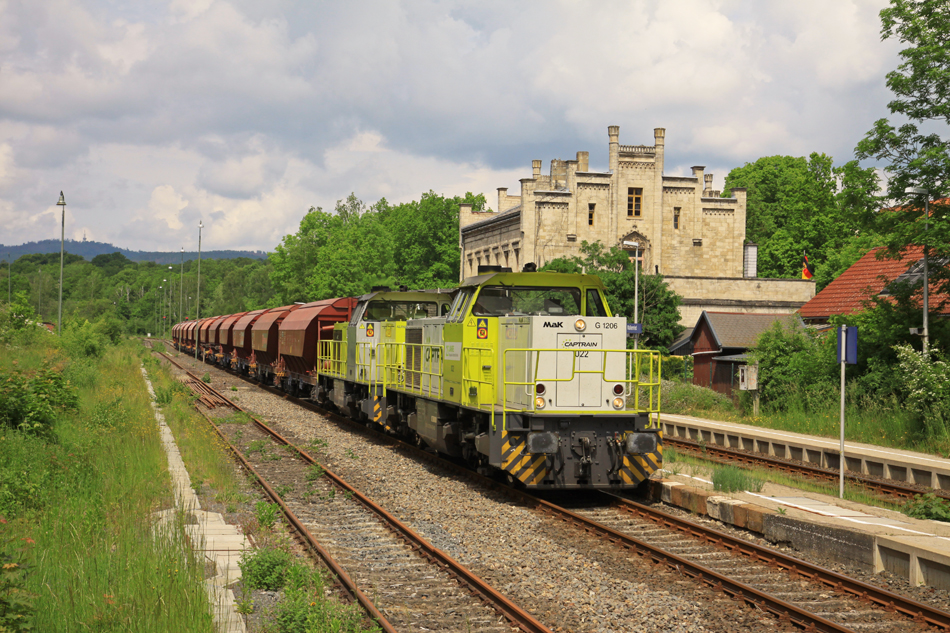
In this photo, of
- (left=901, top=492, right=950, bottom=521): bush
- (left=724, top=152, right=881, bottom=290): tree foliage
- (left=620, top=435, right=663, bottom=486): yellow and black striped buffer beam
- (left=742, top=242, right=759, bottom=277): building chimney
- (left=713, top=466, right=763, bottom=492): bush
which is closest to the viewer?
(left=901, top=492, right=950, bottom=521): bush

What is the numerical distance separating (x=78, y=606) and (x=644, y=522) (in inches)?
283

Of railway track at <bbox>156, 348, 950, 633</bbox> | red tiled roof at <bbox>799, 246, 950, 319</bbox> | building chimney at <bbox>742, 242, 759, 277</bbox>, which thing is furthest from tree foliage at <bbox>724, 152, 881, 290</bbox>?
railway track at <bbox>156, 348, 950, 633</bbox>

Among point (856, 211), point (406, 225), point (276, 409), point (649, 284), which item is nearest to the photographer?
point (856, 211)

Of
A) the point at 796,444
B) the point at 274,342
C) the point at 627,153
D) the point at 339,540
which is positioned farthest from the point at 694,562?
the point at 627,153

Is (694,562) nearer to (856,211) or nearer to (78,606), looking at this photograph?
(78,606)

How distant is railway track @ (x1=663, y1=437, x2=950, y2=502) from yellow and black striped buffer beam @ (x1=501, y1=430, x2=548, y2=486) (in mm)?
6175

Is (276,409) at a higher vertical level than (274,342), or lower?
lower

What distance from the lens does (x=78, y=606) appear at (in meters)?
6.10

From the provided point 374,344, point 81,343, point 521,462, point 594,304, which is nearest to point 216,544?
point 521,462

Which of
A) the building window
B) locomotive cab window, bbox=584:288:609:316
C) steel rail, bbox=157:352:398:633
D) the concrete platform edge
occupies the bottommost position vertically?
steel rail, bbox=157:352:398:633

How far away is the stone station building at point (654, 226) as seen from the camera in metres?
49.8

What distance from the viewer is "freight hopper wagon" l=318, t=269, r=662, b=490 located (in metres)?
11.3

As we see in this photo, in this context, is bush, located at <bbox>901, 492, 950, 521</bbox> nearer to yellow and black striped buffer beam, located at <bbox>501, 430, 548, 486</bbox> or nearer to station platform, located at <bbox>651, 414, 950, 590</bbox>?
station platform, located at <bbox>651, 414, 950, 590</bbox>

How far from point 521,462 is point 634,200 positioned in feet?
144
